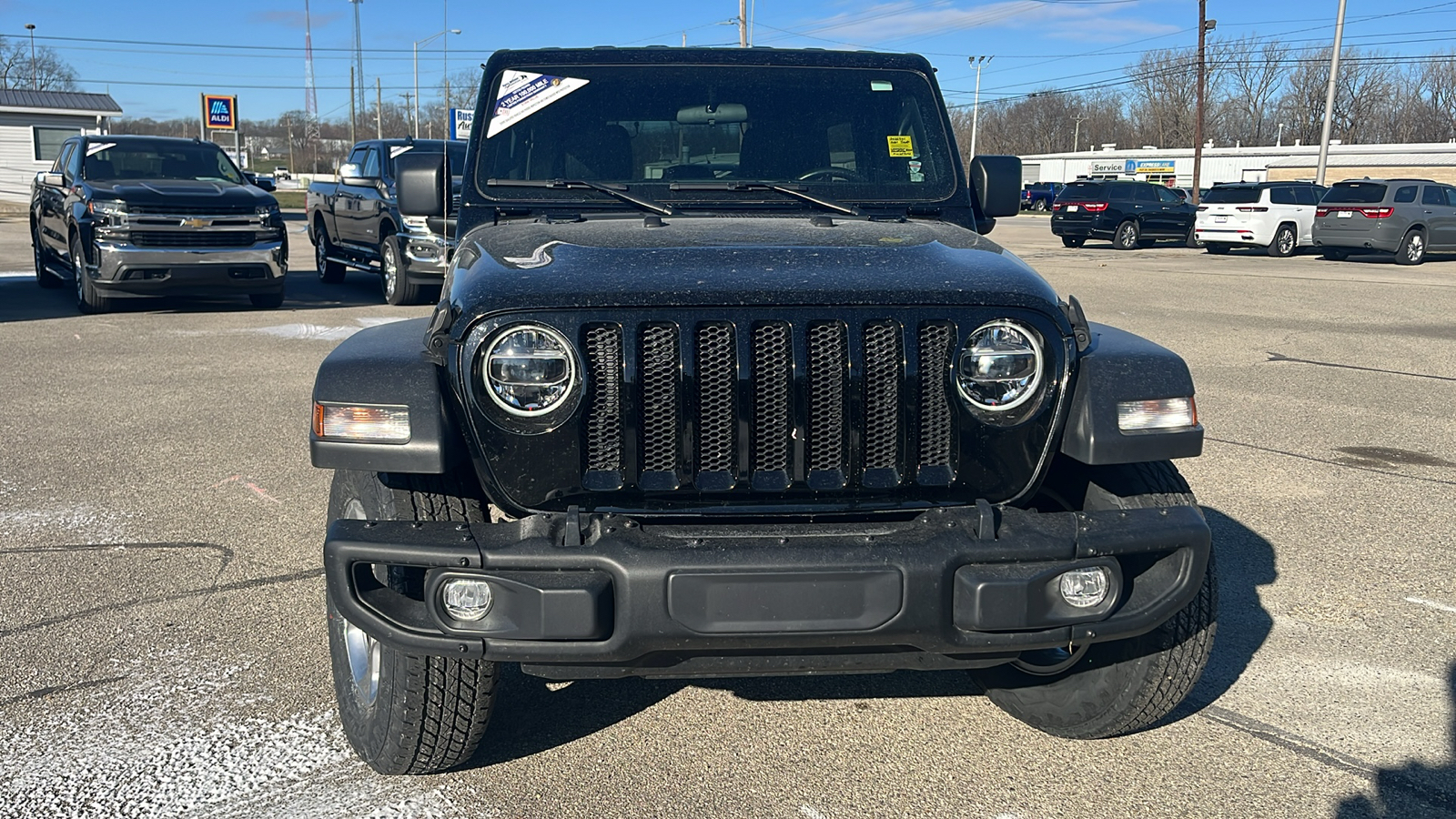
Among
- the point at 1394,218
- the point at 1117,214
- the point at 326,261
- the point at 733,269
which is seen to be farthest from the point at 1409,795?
the point at 1117,214

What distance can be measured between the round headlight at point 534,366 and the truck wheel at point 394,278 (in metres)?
11.1

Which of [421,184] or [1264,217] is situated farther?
[1264,217]

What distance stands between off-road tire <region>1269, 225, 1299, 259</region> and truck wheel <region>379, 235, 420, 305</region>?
18.8 meters

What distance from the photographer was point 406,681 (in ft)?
9.47

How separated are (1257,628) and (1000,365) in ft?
6.76

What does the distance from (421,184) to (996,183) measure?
2.02m

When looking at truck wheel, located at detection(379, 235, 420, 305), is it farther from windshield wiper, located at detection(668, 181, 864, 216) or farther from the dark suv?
the dark suv

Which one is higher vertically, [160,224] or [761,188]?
[761,188]

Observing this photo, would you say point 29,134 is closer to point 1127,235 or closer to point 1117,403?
point 1127,235

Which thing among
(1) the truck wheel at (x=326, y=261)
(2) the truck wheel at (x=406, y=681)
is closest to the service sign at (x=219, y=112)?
(1) the truck wheel at (x=326, y=261)

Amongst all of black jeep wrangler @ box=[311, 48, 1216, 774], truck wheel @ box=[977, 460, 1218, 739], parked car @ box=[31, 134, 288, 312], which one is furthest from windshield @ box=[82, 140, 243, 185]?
truck wheel @ box=[977, 460, 1218, 739]

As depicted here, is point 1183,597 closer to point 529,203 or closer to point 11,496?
point 529,203

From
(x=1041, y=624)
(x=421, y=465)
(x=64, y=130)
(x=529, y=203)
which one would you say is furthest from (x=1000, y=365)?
(x=64, y=130)

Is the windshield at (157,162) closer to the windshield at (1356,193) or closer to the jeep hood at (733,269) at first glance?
the jeep hood at (733,269)
